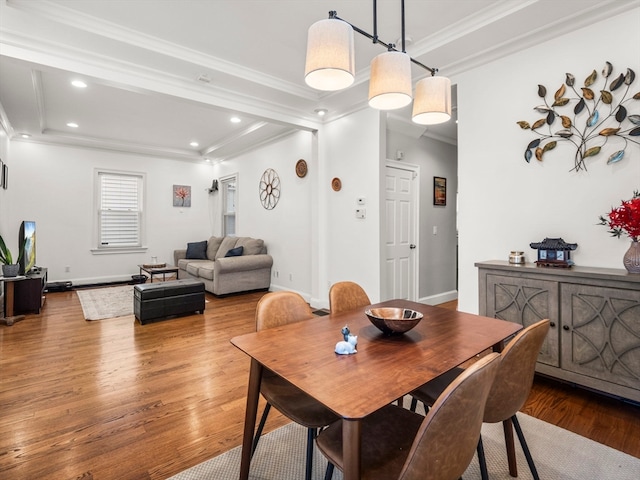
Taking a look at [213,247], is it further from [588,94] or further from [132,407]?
[588,94]

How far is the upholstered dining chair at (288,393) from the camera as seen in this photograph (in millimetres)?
1353

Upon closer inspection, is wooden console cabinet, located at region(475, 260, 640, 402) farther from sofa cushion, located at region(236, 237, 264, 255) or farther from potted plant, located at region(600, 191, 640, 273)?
sofa cushion, located at region(236, 237, 264, 255)

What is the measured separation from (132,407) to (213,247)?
16.7ft

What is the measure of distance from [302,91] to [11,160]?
549 centimetres

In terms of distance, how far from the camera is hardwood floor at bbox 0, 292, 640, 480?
1.74m

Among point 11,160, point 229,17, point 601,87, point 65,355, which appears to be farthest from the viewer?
point 11,160

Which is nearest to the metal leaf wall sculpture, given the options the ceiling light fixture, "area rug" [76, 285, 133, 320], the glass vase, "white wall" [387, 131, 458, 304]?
the glass vase

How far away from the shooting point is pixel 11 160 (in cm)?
574

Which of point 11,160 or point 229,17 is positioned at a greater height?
point 229,17

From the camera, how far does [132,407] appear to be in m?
2.21

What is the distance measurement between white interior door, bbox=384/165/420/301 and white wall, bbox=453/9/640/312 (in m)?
1.28

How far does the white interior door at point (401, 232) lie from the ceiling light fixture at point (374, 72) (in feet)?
8.54

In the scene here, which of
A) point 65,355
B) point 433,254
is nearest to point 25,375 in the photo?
point 65,355

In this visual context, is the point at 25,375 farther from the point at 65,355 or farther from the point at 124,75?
the point at 124,75
